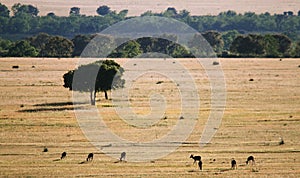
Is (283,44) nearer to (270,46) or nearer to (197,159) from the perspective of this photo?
(270,46)

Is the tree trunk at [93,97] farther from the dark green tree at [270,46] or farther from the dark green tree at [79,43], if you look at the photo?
the dark green tree at [79,43]

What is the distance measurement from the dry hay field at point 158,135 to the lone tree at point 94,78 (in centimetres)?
123

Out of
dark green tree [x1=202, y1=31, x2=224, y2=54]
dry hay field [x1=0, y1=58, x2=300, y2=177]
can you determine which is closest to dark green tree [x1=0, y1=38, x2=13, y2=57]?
dark green tree [x1=202, y1=31, x2=224, y2=54]

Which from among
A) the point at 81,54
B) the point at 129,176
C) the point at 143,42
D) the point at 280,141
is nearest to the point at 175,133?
the point at 280,141

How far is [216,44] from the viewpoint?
575 ft

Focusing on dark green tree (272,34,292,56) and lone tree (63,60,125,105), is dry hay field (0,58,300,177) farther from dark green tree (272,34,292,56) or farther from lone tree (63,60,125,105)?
dark green tree (272,34,292,56)

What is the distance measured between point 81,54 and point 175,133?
10775 centimetres

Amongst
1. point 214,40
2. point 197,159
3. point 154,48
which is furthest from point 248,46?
point 197,159

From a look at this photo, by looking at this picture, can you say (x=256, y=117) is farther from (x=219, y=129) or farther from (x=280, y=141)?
(x=280, y=141)

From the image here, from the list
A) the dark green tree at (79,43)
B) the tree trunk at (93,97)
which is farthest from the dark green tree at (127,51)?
the tree trunk at (93,97)

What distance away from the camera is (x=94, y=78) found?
56.8 metres

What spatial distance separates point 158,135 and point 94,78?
1741 centimetres

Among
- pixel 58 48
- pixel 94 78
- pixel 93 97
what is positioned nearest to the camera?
pixel 94 78

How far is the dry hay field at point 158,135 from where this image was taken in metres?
30.4
